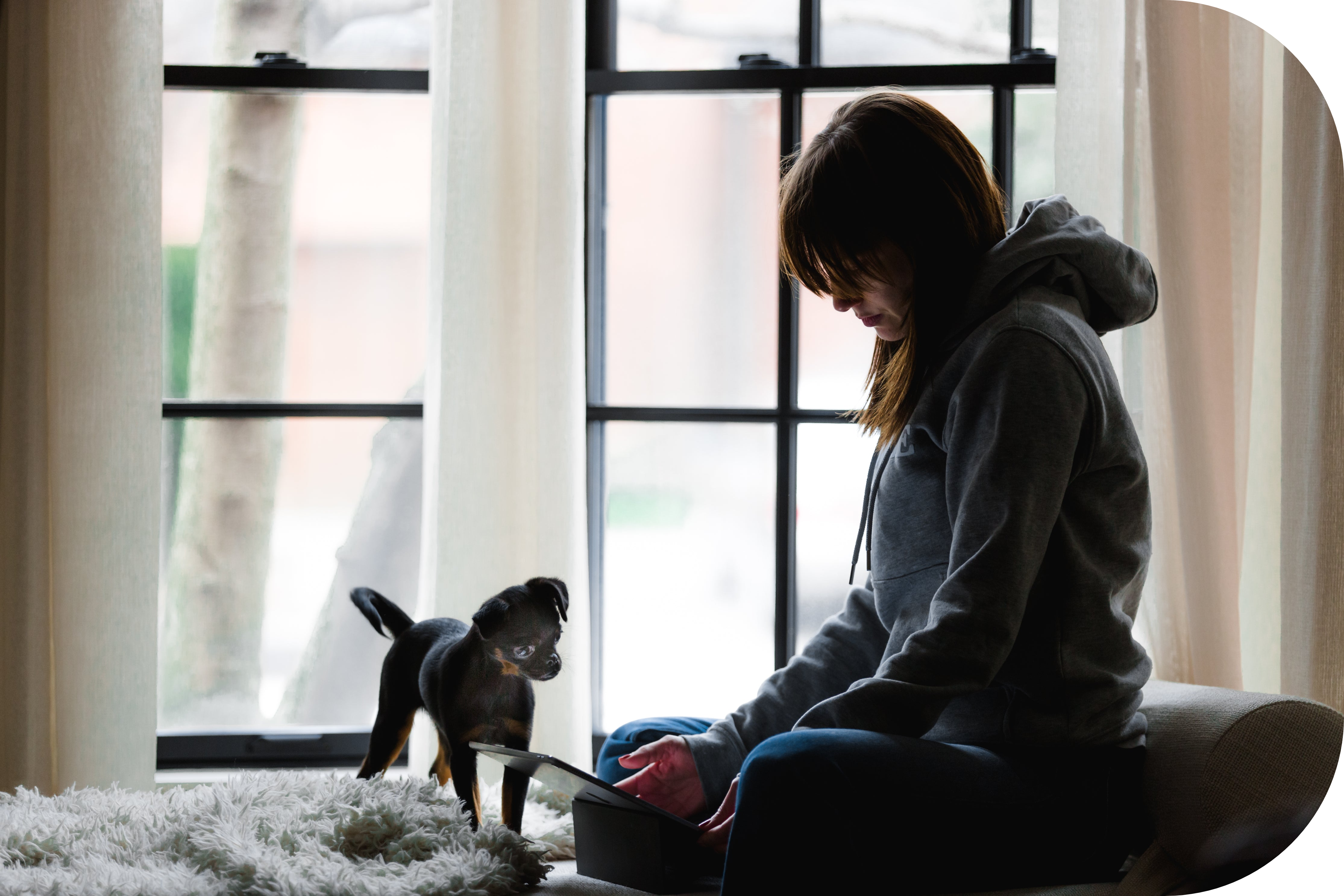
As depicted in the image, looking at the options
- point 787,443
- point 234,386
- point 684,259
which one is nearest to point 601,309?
point 684,259

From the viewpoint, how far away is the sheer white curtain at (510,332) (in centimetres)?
161

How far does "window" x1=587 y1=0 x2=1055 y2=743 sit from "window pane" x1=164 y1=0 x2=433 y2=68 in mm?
363

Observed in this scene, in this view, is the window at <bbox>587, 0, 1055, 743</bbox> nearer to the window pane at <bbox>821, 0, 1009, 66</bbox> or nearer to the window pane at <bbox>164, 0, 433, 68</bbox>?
the window pane at <bbox>821, 0, 1009, 66</bbox>

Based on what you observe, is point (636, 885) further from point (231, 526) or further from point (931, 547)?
point (231, 526)

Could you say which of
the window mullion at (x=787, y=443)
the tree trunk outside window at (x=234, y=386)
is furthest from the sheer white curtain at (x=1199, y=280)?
the tree trunk outside window at (x=234, y=386)

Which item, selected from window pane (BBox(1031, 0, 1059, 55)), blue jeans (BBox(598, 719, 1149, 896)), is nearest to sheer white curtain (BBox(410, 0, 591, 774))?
blue jeans (BBox(598, 719, 1149, 896))

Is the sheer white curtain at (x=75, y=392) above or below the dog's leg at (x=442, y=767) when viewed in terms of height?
above

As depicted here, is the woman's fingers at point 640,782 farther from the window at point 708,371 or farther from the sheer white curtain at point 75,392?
the sheer white curtain at point 75,392

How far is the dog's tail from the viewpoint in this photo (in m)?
1.36

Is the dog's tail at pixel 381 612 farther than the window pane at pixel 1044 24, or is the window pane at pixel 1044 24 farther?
the window pane at pixel 1044 24

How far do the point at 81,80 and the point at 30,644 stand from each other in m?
0.94

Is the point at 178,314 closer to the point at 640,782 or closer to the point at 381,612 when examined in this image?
the point at 381,612

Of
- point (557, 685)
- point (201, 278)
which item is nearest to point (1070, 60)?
point (557, 685)

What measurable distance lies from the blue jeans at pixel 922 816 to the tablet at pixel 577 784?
0.47 feet
